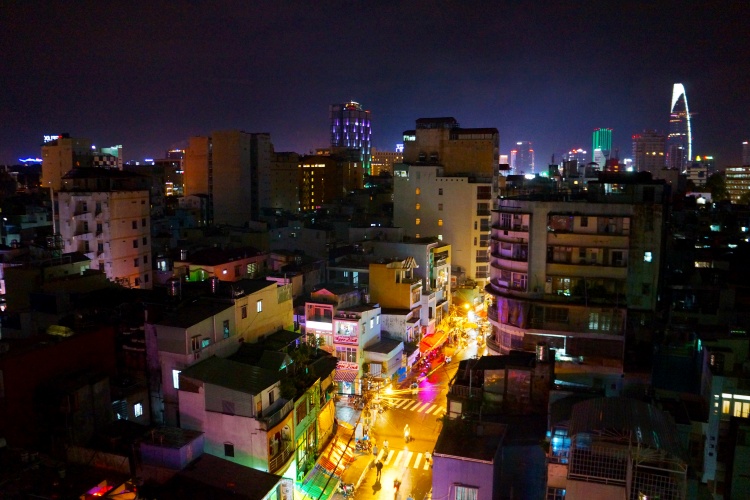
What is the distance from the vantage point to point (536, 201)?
28.8 metres

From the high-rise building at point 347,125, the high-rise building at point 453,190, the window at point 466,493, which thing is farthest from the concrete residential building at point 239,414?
the high-rise building at point 347,125

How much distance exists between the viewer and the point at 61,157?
61.3m

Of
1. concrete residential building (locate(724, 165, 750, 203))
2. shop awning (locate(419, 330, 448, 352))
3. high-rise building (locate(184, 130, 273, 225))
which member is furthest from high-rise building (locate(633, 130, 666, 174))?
shop awning (locate(419, 330, 448, 352))

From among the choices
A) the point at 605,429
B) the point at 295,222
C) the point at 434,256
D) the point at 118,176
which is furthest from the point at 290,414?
the point at 295,222

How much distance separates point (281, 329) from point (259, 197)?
4661 centimetres

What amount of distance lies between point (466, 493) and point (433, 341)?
2005 cm

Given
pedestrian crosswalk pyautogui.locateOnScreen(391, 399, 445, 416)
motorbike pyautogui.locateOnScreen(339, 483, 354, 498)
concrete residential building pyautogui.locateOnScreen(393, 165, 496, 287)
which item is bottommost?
motorbike pyautogui.locateOnScreen(339, 483, 354, 498)

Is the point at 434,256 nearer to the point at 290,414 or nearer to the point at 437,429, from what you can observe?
the point at 437,429

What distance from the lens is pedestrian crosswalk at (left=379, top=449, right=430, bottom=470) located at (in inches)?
808

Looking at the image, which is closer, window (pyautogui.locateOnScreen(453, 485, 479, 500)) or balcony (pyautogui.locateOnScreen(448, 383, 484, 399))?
window (pyautogui.locateOnScreen(453, 485, 479, 500))

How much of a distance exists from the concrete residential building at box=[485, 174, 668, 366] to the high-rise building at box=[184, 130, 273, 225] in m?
42.1

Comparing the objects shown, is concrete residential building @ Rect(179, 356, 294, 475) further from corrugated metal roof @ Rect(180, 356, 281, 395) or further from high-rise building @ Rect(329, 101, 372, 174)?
high-rise building @ Rect(329, 101, 372, 174)

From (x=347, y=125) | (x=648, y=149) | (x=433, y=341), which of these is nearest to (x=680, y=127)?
(x=648, y=149)

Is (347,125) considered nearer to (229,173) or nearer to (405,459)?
(229,173)
